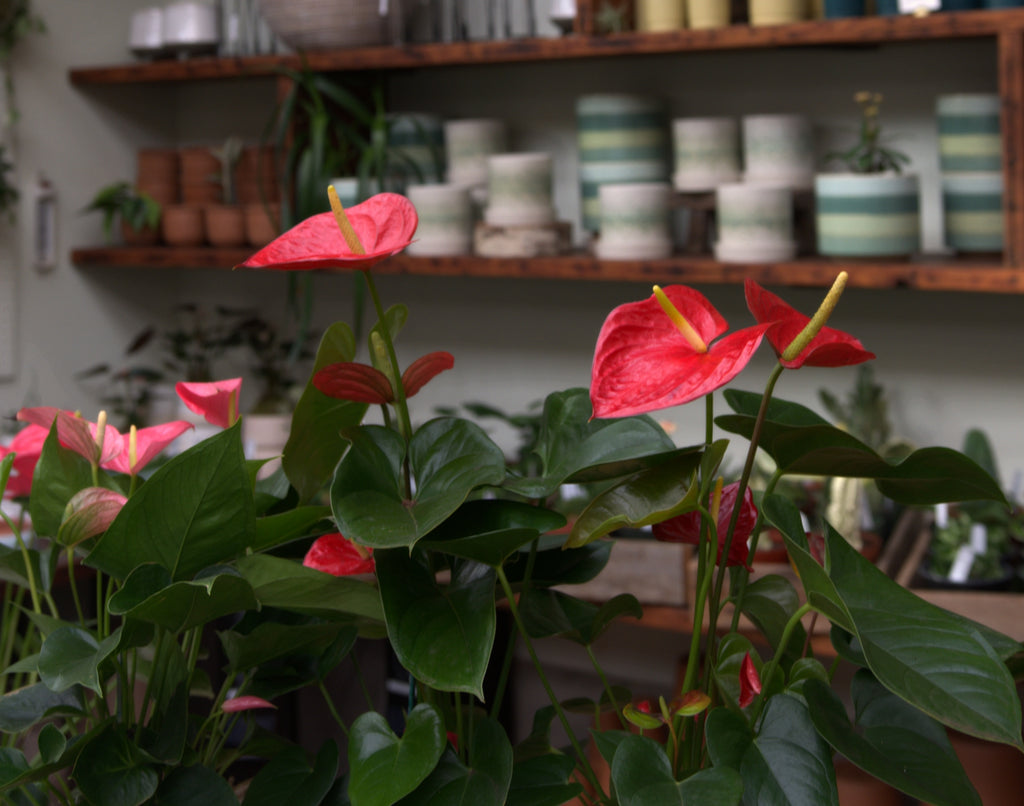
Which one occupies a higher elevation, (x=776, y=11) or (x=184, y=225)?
(x=776, y=11)

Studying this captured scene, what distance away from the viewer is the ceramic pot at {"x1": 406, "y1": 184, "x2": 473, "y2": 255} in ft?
5.90

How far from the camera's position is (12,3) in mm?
2158

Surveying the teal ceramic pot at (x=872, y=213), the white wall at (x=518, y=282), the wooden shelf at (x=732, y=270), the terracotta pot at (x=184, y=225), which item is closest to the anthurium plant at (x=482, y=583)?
the wooden shelf at (x=732, y=270)

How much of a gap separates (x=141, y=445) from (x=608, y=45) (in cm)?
129

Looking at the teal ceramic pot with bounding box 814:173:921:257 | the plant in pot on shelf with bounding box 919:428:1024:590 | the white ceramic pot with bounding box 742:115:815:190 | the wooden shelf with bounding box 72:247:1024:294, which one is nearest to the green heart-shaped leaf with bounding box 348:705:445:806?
the wooden shelf with bounding box 72:247:1024:294

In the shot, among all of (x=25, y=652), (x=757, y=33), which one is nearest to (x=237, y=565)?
(x=25, y=652)

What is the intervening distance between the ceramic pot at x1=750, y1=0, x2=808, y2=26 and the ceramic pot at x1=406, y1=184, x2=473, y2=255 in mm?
534

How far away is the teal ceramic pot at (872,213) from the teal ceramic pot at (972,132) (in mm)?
65

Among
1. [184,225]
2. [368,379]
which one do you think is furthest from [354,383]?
[184,225]

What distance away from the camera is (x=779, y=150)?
162 cm

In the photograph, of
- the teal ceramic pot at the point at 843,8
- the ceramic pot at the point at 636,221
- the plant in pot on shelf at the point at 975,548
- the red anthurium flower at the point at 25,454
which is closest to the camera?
the red anthurium flower at the point at 25,454

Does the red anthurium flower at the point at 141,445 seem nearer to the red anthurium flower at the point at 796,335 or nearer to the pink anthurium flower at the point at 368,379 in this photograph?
the pink anthurium flower at the point at 368,379

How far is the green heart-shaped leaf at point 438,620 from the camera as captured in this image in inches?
16.9

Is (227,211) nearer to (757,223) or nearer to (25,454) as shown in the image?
(757,223)
